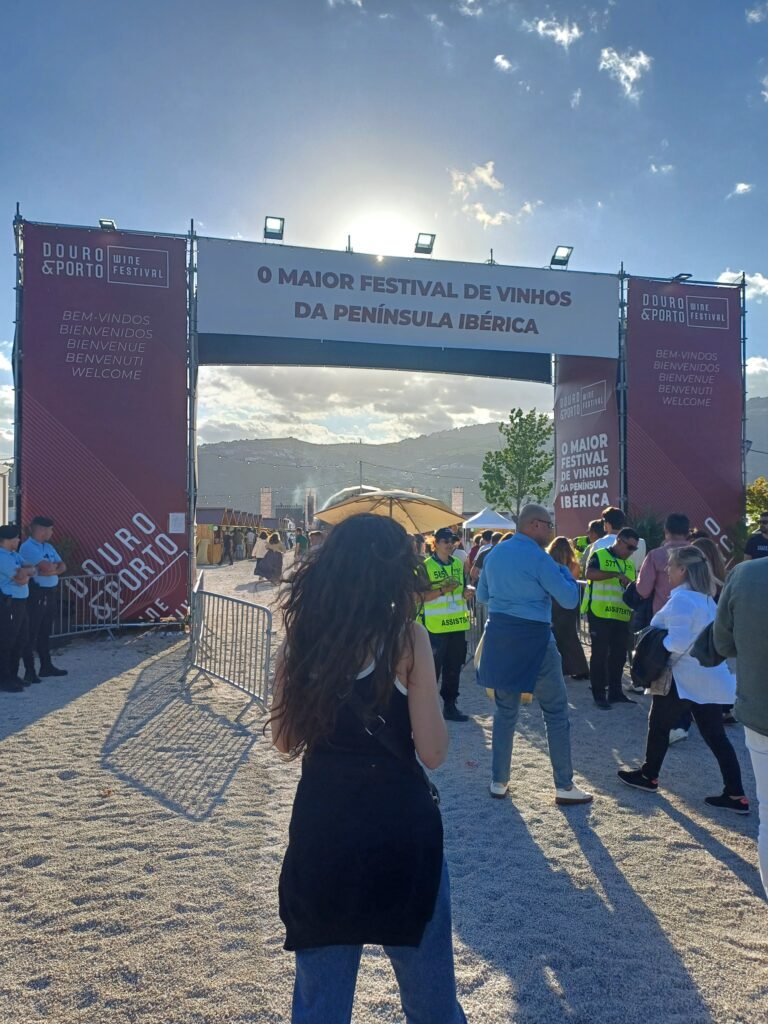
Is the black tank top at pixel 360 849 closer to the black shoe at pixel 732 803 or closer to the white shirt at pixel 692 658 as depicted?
the white shirt at pixel 692 658

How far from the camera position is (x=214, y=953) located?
307 cm

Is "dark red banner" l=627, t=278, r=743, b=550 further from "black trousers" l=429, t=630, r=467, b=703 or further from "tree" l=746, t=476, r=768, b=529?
"black trousers" l=429, t=630, r=467, b=703

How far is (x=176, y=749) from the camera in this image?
5922mm

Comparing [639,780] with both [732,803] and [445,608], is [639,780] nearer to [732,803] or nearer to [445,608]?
[732,803]

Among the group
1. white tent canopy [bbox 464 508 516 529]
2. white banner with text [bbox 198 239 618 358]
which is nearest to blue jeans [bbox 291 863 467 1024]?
white banner with text [bbox 198 239 618 358]

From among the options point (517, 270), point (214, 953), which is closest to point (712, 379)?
point (517, 270)

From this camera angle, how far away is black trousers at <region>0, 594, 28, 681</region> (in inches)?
306

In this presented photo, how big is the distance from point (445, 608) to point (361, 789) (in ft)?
16.9

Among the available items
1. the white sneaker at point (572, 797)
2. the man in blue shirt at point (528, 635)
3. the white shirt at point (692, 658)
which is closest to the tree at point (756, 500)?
the white shirt at point (692, 658)

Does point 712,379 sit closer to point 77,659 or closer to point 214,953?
point 77,659

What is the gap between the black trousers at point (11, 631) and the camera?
7777 mm

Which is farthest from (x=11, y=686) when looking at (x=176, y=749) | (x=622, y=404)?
(x=622, y=404)

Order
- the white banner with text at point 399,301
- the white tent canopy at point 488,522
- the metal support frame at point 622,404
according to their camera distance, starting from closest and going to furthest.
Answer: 1. the white banner with text at point 399,301
2. the metal support frame at point 622,404
3. the white tent canopy at point 488,522

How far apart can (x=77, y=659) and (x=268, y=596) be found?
25.0 feet
